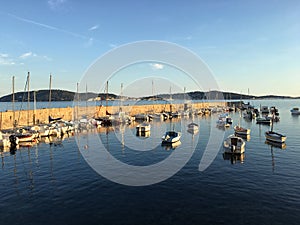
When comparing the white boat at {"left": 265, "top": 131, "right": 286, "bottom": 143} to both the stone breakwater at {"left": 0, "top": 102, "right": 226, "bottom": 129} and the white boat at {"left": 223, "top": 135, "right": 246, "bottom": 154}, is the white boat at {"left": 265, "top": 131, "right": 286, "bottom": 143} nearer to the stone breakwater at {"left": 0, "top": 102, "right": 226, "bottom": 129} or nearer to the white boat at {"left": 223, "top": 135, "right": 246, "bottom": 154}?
the white boat at {"left": 223, "top": 135, "right": 246, "bottom": 154}

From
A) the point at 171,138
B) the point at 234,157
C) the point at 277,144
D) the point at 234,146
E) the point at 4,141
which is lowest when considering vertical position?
the point at 234,157

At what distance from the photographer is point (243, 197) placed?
20562 millimetres

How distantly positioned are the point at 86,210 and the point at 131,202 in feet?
13.2

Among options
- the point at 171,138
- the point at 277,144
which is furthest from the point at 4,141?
the point at 277,144

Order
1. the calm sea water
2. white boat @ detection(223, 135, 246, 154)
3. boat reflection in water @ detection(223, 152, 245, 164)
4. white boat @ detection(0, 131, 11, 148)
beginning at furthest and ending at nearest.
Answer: white boat @ detection(0, 131, 11, 148) < white boat @ detection(223, 135, 246, 154) < boat reflection in water @ detection(223, 152, 245, 164) < the calm sea water

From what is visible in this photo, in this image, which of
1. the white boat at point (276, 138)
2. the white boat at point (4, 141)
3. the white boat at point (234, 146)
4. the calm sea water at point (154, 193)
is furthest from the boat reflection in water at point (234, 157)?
the white boat at point (4, 141)

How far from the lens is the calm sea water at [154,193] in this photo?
56.5ft

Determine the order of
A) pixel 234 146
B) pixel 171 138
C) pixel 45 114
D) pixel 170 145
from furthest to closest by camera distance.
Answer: pixel 45 114
pixel 171 138
pixel 170 145
pixel 234 146

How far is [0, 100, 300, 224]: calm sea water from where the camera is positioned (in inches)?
678

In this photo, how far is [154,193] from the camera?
2195cm

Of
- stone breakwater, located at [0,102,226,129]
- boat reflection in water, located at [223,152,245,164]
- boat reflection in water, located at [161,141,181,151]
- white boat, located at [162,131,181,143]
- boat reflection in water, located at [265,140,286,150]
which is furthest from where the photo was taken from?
stone breakwater, located at [0,102,226,129]

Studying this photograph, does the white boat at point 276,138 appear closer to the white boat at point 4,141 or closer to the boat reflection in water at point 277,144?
the boat reflection in water at point 277,144

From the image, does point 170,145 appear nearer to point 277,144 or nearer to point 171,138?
point 171,138

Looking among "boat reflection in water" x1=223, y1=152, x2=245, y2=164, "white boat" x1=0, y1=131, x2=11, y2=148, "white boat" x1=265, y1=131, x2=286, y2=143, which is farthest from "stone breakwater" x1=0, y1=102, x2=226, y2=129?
"white boat" x1=265, y1=131, x2=286, y2=143
